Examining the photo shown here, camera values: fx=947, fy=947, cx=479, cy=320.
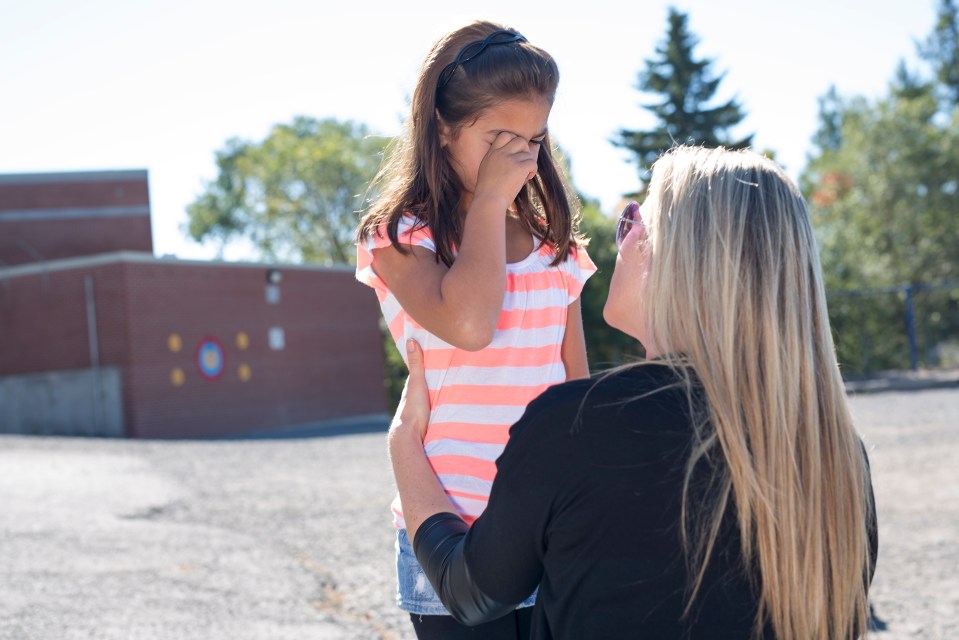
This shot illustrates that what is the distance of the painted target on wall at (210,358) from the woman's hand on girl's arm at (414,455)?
78.0 feet

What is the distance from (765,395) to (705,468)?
0.43 feet

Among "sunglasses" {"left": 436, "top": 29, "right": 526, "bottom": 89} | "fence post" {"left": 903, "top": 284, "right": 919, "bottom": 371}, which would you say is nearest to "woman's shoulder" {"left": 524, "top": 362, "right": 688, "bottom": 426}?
"sunglasses" {"left": 436, "top": 29, "right": 526, "bottom": 89}

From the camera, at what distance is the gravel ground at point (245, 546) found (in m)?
4.87

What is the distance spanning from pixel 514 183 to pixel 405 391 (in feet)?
1.41

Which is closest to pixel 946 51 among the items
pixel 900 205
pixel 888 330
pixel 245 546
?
pixel 900 205

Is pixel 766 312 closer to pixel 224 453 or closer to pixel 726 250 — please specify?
pixel 726 250

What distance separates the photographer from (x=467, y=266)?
63.9 inches

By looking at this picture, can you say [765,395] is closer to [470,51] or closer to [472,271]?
[472,271]

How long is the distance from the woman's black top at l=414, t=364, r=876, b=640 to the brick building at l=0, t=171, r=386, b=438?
22441 millimetres

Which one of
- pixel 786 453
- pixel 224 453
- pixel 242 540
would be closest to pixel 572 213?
pixel 786 453

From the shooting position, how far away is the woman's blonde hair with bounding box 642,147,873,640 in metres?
1.30

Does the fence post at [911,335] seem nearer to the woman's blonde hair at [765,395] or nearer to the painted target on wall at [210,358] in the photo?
the painted target on wall at [210,358]

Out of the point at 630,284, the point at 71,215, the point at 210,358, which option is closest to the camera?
the point at 630,284

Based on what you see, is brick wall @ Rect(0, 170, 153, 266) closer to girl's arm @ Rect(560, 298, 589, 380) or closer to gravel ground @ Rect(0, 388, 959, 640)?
gravel ground @ Rect(0, 388, 959, 640)
